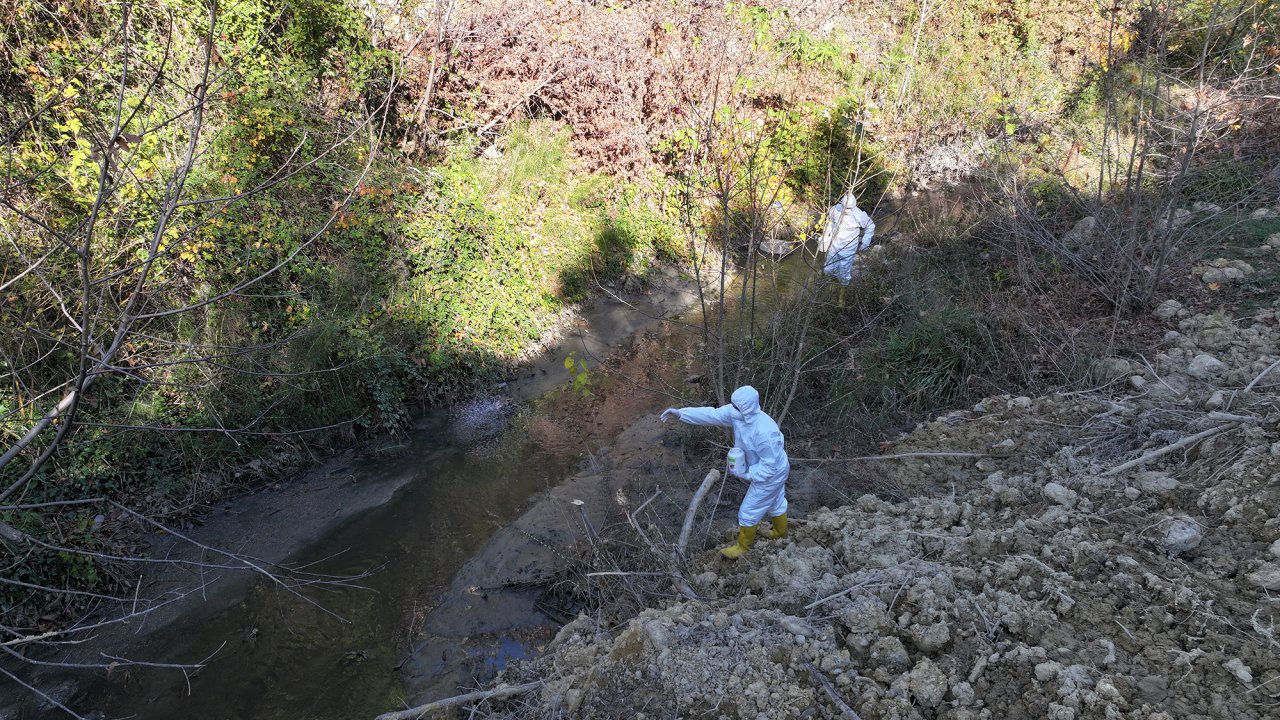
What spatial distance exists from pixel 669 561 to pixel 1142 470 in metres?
3.23

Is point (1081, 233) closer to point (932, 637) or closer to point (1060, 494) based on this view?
point (1060, 494)

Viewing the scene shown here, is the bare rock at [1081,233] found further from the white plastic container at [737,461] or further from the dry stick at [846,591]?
the dry stick at [846,591]

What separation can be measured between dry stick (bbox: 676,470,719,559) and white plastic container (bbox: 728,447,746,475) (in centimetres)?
60

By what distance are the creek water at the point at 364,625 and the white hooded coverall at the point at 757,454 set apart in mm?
1838

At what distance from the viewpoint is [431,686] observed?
4.88 metres

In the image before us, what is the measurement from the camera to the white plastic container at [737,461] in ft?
16.3

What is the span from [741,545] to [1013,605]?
6.11ft

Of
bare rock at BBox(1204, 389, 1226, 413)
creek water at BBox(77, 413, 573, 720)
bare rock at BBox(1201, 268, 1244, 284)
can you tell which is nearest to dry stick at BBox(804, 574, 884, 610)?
creek water at BBox(77, 413, 573, 720)

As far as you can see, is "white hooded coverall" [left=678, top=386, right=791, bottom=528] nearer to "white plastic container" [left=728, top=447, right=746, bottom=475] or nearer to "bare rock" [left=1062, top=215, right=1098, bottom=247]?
"white plastic container" [left=728, top=447, right=746, bottom=475]

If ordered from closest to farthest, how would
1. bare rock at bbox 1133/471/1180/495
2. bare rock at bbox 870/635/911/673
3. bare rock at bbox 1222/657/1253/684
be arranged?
bare rock at bbox 1222/657/1253/684
bare rock at bbox 870/635/911/673
bare rock at bbox 1133/471/1180/495

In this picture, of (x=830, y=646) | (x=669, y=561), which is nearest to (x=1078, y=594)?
(x=830, y=646)

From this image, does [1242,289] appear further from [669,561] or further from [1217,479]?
[669,561]

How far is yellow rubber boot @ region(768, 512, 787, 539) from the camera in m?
5.08

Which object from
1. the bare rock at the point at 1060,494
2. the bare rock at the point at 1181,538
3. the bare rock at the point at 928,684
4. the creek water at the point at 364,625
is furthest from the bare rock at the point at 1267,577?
the creek water at the point at 364,625
